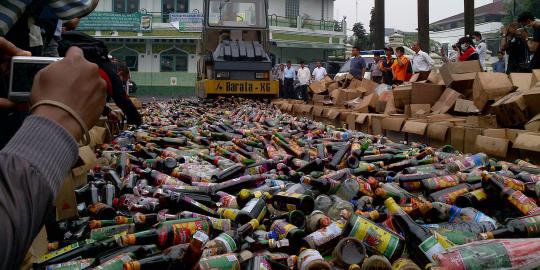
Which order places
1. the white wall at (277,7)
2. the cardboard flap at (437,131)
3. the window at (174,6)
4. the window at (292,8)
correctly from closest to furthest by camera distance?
the cardboard flap at (437,131) → the window at (174,6) → the white wall at (277,7) → the window at (292,8)

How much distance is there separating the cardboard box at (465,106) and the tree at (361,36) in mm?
46911

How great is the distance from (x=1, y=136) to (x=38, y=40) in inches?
24.0

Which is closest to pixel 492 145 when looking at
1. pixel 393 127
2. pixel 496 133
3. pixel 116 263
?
pixel 496 133

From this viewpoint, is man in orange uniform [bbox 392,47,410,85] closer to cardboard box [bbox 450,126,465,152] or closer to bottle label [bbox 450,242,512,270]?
cardboard box [bbox 450,126,465,152]

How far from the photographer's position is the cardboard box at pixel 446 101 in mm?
8258

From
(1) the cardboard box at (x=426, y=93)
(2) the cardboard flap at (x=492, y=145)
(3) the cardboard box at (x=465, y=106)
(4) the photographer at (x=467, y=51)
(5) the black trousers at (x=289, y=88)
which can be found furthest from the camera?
(5) the black trousers at (x=289, y=88)

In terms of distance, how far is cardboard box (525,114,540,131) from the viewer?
5.95m

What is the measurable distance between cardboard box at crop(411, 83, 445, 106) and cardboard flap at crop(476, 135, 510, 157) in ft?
→ 10.2

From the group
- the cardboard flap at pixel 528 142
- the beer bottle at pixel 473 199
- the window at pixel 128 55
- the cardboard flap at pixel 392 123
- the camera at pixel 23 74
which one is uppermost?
the window at pixel 128 55

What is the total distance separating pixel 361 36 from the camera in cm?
5556

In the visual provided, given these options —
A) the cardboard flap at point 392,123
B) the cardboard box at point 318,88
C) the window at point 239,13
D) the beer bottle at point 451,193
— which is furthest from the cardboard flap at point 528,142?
the window at point 239,13

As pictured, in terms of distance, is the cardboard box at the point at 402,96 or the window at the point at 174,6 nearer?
the cardboard box at the point at 402,96

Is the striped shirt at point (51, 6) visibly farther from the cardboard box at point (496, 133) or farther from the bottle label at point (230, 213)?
the cardboard box at point (496, 133)

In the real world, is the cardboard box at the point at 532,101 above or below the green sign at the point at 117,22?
below
